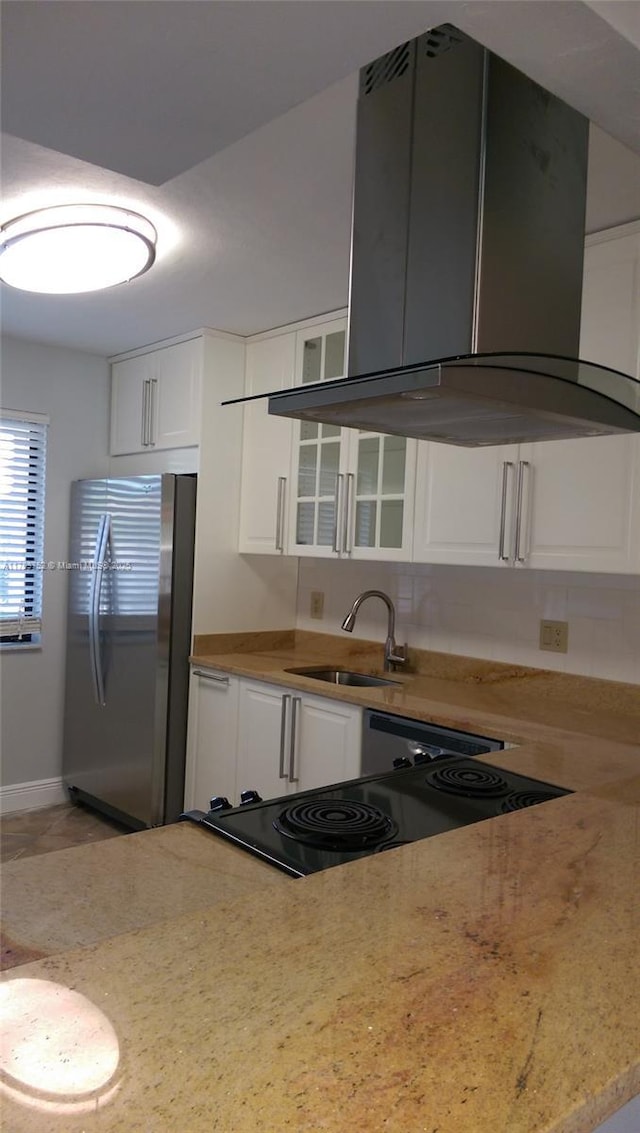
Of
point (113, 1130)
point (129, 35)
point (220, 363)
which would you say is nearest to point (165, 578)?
point (220, 363)

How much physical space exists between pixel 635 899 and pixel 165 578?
108 inches

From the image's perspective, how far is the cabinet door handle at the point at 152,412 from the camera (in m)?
4.00

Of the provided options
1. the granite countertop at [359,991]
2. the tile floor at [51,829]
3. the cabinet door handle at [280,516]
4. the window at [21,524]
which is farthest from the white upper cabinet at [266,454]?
the granite countertop at [359,991]

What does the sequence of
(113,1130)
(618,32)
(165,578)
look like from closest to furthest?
1. (113,1130)
2. (618,32)
3. (165,578)

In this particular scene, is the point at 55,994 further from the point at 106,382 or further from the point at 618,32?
the point at 106,382

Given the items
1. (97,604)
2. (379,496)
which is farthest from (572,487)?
(97,604)

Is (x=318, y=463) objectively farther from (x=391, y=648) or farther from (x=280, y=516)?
(x=391, y=648)

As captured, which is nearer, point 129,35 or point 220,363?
point 129,35

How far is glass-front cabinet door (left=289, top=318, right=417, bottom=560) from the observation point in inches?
125

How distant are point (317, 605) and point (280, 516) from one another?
53 centimetres

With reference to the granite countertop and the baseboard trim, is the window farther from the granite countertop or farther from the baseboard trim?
the granite countertop

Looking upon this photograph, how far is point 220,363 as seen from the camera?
3.77 metres

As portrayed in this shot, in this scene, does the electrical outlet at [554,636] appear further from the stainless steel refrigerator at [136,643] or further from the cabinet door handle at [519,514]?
the stainless steel refrigerator at [136,643]

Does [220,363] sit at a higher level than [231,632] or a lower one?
higher
